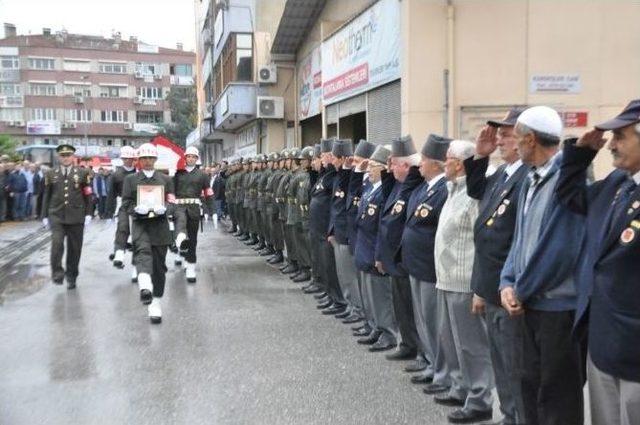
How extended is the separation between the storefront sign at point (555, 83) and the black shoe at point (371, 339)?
23.5 feet

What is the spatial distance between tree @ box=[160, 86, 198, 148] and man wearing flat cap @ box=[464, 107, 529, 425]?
240 ft

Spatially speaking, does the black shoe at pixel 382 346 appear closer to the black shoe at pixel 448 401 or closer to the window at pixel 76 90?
the black shoe at pixel 448 401

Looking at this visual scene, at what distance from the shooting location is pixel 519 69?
42.3 ft

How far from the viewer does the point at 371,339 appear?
738 cm

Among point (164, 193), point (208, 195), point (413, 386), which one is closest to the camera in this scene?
point (413, 386)

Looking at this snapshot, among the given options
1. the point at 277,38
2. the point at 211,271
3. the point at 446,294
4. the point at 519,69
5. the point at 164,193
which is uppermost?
the point at 277,38

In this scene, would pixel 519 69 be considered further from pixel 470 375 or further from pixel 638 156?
pixel 638 156

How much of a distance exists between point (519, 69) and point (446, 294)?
28.2 feet

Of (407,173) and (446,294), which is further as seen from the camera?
(407,173)

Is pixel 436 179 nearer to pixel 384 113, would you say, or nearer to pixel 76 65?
pixel 384 113

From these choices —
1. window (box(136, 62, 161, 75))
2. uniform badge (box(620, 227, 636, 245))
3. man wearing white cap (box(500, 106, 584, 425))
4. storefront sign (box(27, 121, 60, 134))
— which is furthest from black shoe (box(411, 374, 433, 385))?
window (box(136, 62, 161, 75))

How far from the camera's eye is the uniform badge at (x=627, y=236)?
3078mm

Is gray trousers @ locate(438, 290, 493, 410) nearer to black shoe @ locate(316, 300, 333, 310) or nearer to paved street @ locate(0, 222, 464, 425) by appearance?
paved street @ locate(0, 222, 464, 425)

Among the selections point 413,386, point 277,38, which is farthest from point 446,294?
point 277,38
